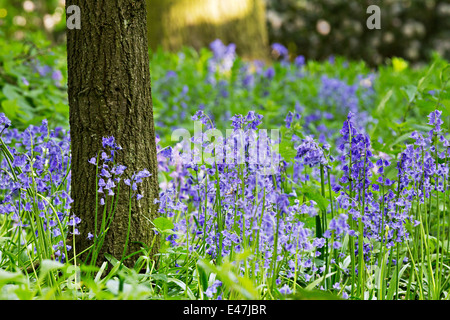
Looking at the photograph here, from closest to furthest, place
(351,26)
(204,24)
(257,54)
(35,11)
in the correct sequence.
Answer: (204,24) → (257,54) → (35,11) → (351,26)

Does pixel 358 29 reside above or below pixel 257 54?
above

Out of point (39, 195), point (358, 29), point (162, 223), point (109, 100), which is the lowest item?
point (162, 223)

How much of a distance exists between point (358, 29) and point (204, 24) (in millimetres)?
6119

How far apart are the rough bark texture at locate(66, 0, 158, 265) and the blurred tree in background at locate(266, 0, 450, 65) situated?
10.4 metres

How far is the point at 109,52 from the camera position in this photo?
2.11 m

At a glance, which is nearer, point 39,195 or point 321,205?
point 39,195

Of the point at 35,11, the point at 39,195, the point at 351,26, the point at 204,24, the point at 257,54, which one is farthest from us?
A: the point at 351,26

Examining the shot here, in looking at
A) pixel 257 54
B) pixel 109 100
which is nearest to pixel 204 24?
pixel 257 54

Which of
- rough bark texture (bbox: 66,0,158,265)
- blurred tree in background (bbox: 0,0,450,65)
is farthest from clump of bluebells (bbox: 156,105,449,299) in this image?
blurred tree in background (bbox: 0,0,450,65)

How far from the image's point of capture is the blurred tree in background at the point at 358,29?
Answer: 11797 mm

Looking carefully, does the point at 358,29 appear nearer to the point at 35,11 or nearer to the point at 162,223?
the point at 35,11

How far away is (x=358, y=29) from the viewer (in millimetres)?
12023

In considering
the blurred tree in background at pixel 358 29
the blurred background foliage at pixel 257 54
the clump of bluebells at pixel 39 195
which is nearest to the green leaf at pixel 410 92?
the blurred background foliage at pixel 257 54
